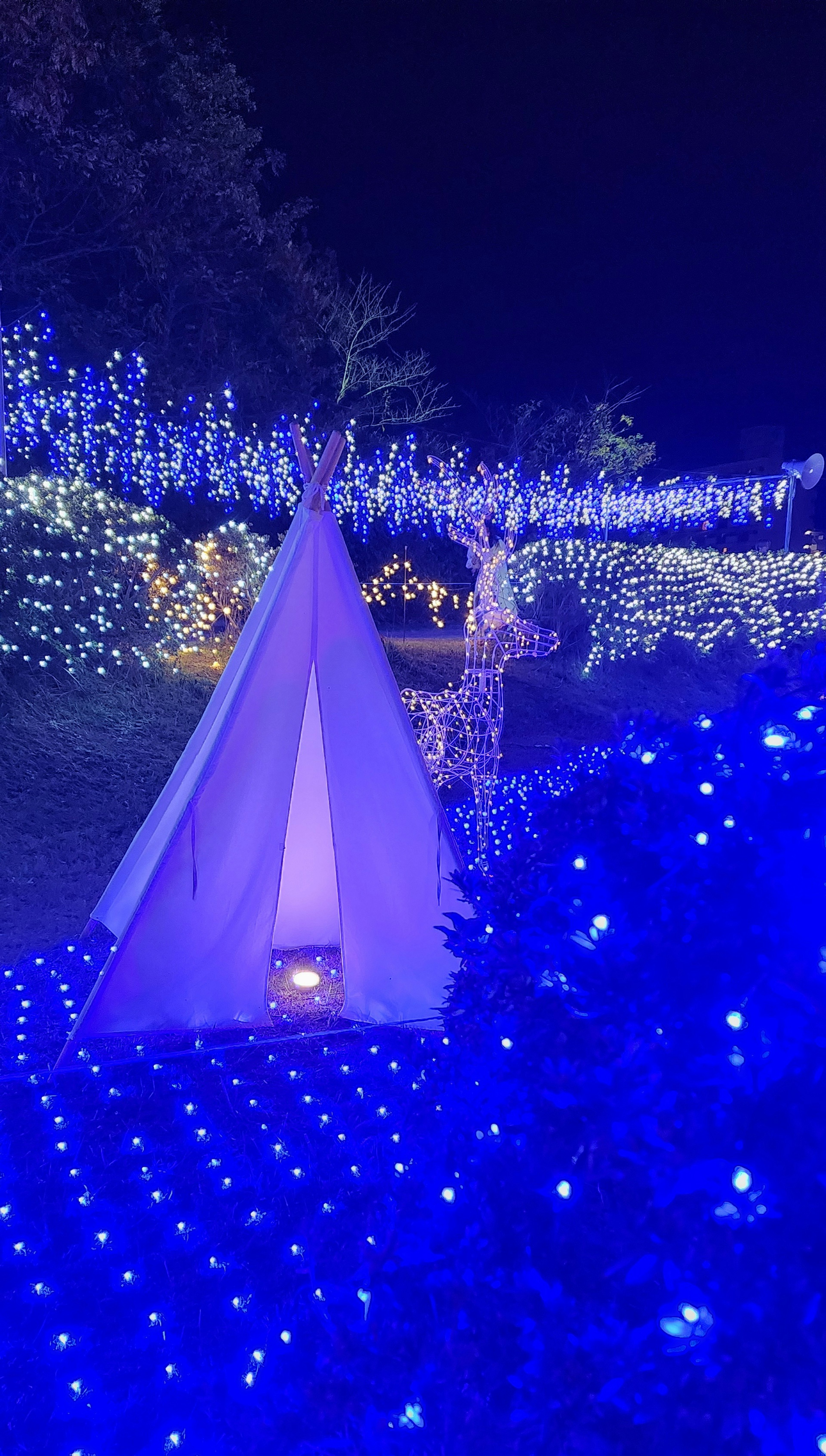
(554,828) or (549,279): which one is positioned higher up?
(549,279)

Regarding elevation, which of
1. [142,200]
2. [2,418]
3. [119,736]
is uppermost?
[142,200]

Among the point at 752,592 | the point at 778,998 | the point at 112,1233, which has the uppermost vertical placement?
the point at 752,592

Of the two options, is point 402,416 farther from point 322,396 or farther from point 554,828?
point 554,828

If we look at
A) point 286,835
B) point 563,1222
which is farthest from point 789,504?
point 563,1222

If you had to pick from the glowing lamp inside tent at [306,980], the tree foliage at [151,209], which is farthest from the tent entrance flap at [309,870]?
the tree foliage at [151,209]

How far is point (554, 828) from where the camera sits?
150 cm

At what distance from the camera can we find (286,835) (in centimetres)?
354

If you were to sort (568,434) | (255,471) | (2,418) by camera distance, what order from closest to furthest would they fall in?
(2,418)
(255,471)
(568,434)

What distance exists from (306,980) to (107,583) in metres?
6.15

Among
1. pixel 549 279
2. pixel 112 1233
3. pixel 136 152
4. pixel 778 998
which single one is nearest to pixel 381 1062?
pixel 112 1233

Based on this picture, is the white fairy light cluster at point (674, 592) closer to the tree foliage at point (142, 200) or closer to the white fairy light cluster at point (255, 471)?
the white fairy light cluster at point (255, 471)

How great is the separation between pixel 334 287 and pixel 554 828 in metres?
13.5

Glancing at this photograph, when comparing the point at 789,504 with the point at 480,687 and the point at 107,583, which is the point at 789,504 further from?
the point at 480,687

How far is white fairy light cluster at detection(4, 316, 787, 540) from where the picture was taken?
28.2 feet
